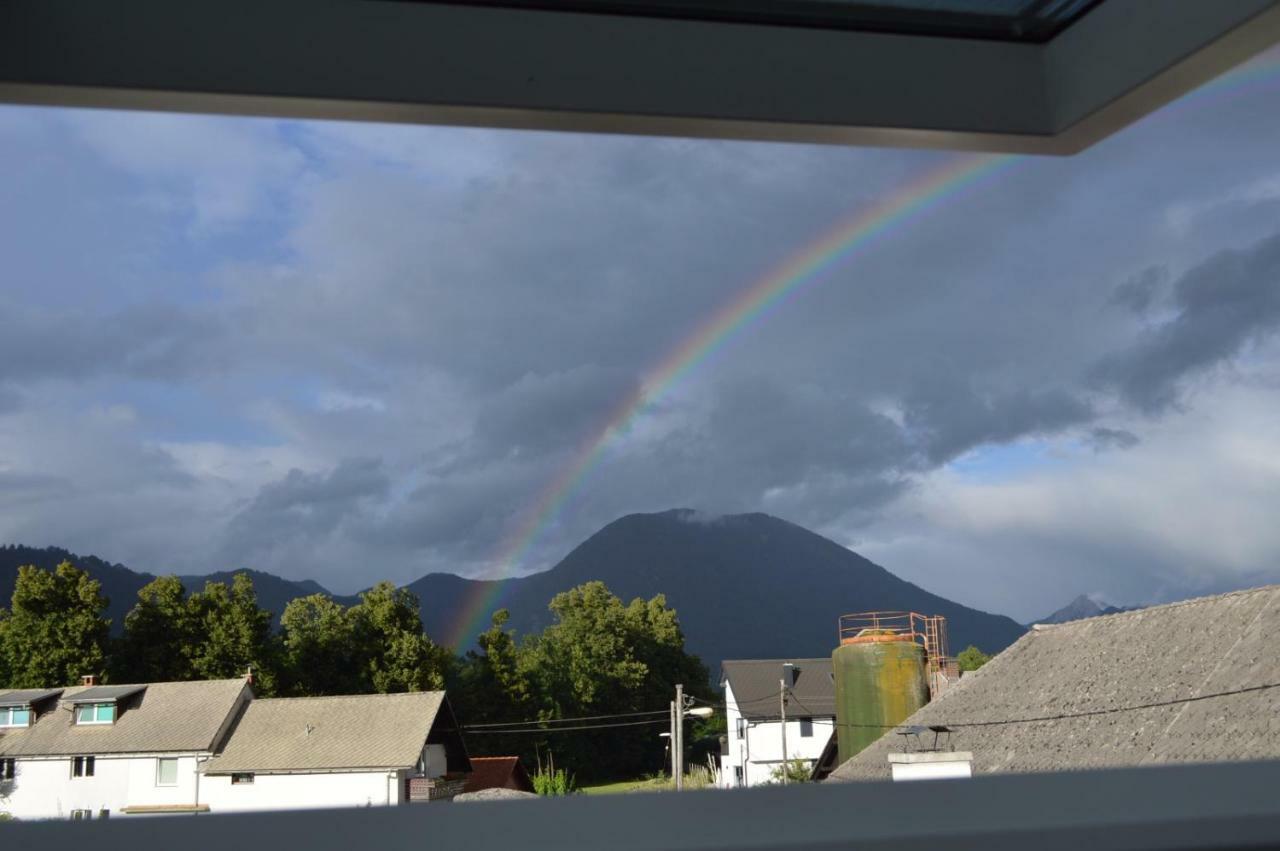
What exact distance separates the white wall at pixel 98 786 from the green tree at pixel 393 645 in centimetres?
618

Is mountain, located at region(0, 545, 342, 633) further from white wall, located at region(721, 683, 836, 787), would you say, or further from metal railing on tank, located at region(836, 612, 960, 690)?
metal railing on tank, located at region(836, 612, 960, 690)

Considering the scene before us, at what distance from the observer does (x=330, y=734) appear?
18281 millimetres

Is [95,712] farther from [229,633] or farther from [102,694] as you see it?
[229,633]

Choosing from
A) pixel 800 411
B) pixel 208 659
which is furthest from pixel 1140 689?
pixel 800 411

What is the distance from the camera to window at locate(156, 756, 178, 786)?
1808 centimetres

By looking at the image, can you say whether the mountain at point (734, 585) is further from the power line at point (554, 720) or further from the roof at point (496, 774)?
the roof at point (496, 774)

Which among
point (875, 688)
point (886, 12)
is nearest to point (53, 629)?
point (875, 688)

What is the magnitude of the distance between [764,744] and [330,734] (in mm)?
9684

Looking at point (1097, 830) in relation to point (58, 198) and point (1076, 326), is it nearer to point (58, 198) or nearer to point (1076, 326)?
point (1076, 326)

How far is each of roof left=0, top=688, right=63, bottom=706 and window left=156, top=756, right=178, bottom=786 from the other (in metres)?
2.64

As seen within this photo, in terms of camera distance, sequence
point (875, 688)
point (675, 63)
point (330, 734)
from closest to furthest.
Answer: point (675, 63), point (875, 688), point (330, 734)

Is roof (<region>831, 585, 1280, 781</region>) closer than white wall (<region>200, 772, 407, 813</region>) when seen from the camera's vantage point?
Yes

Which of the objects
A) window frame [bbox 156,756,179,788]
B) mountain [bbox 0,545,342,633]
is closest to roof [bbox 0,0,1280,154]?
window frame [bbox 156,756,179,788]

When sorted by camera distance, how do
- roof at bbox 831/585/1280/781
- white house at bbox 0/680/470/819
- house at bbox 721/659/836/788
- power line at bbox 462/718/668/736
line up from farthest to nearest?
1. power line at bbox 462/718/668/736
2. house at bbox 721/659/836/788
3. white house at bbox 0/680/470/819
4. roof at bbox 831/585/1280/781
